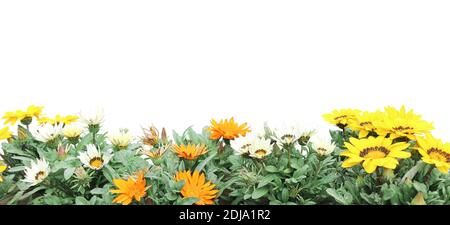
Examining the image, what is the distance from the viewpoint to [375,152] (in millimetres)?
2096

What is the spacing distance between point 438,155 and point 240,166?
23.1 inches

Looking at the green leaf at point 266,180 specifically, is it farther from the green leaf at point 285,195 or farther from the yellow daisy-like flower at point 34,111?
the yellow daisy-like flower at point 34,111

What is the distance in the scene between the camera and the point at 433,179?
6.90ft

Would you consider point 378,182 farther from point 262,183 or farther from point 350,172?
point 262,183

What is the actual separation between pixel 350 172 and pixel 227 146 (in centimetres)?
43

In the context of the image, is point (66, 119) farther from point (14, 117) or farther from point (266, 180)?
point (266, 180)

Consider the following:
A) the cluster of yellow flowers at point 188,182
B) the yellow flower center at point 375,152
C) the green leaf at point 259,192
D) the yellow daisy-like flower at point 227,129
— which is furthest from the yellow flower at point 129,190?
the yellow flower center at point 375,152

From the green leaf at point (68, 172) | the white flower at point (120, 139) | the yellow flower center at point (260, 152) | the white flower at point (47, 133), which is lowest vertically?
the green leaf at point (68, 172)

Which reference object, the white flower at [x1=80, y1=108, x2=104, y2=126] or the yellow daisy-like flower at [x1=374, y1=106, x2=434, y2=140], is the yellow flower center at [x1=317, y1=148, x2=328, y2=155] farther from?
the white flower at [x1=80, y1=108, x2=104, y2=126]

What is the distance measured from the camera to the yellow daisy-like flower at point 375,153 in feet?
6.66

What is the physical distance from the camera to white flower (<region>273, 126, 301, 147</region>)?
2.22 meters

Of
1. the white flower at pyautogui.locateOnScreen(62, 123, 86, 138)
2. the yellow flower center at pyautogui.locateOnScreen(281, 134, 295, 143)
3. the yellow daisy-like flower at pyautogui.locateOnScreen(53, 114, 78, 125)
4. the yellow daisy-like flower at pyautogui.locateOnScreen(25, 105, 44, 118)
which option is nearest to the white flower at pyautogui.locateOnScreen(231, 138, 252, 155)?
the yellow flower center at pyautogui.locateOnScreen(281, 134, 295, 143)

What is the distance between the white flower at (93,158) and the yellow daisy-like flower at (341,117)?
75 centimetres
